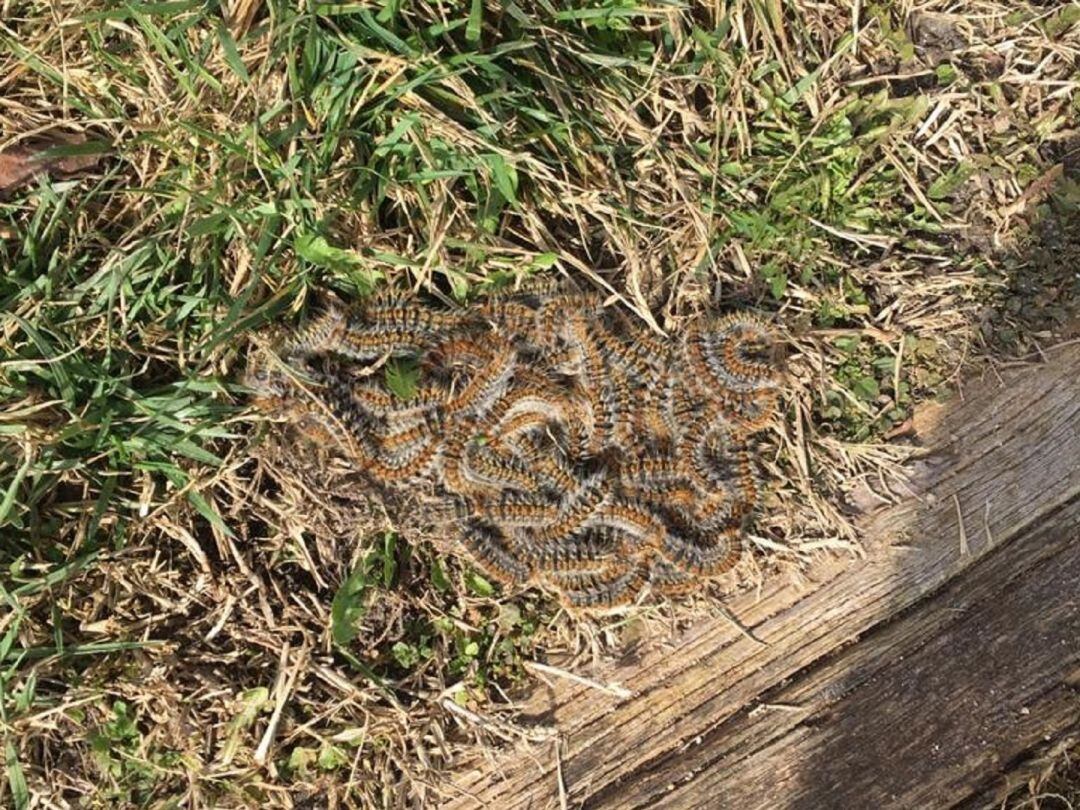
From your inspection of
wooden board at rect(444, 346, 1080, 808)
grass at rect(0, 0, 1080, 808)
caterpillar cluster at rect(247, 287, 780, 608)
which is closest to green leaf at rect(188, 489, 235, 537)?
grass at rect(0, 0, 1080, 808)

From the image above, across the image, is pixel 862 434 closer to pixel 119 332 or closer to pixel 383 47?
pixel 383 47

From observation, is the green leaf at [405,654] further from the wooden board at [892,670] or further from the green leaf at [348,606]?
the wooden board at [892,670]

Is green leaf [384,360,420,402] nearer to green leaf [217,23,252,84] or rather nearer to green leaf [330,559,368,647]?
green leaf [330,559,368,647]

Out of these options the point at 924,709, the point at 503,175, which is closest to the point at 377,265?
the point at 503,175

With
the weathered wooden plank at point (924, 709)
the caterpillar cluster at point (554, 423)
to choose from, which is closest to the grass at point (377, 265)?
the caterpillar cluster at point (554, 423)

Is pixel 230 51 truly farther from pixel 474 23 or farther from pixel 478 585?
pixel 478 585

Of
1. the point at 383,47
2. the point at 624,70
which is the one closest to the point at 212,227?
the point at 383,47
